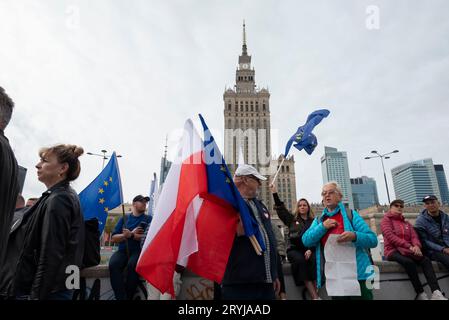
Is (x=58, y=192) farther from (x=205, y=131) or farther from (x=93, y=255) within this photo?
(x=205, y=131)

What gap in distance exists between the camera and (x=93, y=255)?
2852mm

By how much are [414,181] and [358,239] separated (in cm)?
13511

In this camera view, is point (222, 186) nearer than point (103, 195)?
Yes

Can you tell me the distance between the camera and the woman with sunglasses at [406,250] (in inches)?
169

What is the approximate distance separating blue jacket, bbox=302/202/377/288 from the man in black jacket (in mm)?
3224

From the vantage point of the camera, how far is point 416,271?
14.3ft

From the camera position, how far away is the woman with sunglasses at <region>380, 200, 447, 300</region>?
14.1 ft

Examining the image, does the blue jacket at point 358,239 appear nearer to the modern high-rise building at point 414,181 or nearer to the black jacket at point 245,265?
the black jacket at point 245,265

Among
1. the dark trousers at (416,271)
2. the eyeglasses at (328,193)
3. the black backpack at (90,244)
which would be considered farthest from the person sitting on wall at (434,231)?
the black backpack at (90,244)

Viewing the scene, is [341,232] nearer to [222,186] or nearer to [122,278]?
[222,186]

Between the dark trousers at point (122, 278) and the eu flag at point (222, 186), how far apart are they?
2.37m

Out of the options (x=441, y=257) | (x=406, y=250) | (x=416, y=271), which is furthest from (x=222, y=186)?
(x=441, y=257)

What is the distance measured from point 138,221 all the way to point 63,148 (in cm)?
267

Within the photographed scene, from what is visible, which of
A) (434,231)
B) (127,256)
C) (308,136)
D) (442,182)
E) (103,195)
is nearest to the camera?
Answer: (127,256)
